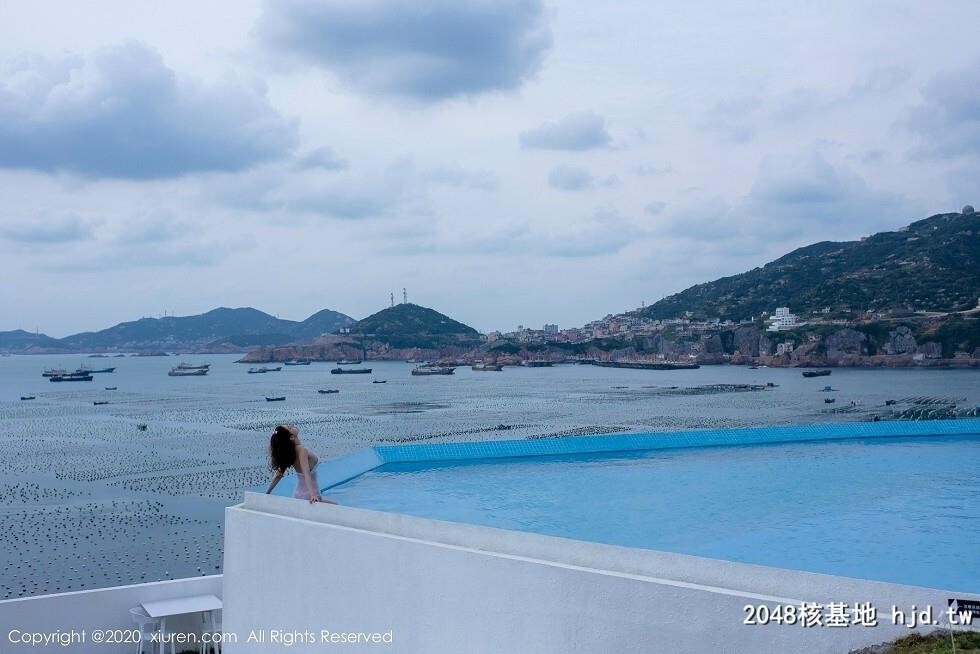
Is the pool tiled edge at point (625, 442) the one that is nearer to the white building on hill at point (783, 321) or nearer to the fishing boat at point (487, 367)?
the white building on hill at point (783, 321)

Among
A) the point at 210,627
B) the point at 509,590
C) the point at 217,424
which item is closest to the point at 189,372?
the point at 217,424

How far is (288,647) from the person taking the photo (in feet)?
19.1

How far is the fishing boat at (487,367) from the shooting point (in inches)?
3691

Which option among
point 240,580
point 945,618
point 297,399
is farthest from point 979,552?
point 297,399

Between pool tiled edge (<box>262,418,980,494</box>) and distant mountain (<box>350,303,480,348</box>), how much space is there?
322ft

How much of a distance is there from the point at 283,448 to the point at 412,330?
353 ft

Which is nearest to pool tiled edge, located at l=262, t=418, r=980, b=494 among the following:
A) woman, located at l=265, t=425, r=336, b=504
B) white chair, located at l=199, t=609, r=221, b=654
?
white chair, located at l=199, t=609, r=221, b=654

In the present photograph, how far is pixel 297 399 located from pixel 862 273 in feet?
170

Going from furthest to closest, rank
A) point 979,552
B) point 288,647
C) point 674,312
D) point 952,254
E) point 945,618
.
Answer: point 674,312, point 952,254, point 288,647, point 979,552, point 945,618

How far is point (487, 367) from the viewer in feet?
310

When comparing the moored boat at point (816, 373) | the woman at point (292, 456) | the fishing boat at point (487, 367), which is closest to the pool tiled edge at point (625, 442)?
the woman at point (292, 456)

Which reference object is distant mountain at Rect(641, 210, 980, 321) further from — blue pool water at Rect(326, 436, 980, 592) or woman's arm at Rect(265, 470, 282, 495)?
woman's arm at Rect(265, 470, 282, 495)

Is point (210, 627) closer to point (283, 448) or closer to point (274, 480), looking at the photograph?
point (274, 480)

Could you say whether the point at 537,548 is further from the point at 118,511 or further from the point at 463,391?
the point at 463,391
